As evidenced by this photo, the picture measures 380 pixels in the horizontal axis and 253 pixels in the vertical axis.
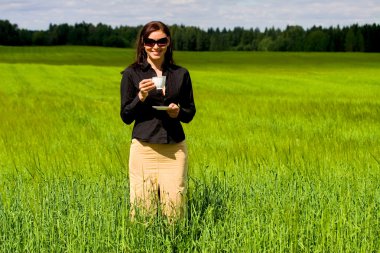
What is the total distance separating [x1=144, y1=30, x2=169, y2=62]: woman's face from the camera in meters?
4.36

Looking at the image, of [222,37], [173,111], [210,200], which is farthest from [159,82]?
[222,37]

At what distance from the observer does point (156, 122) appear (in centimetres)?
440

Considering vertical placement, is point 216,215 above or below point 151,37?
below

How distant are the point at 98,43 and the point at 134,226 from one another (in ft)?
438

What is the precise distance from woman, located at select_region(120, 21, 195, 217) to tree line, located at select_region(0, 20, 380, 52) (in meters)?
116

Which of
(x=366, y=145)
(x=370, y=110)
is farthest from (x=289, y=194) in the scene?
(x=370, y=110)

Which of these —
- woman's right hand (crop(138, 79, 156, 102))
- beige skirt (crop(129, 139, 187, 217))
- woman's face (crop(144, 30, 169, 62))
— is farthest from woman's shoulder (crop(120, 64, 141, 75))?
beige skirt (crop(129, 139, 187, 217))

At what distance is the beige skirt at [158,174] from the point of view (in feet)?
14.5

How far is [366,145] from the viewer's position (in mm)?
9859

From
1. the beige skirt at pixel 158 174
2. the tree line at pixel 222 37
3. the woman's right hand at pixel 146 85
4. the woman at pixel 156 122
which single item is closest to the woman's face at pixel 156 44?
the woman at pixel 156 122

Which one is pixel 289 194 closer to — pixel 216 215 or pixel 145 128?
pixel 216 215

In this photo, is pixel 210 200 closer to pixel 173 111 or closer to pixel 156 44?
pixel 173 111

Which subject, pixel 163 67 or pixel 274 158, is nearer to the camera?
pixel 163 67

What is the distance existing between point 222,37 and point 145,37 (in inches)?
5649
